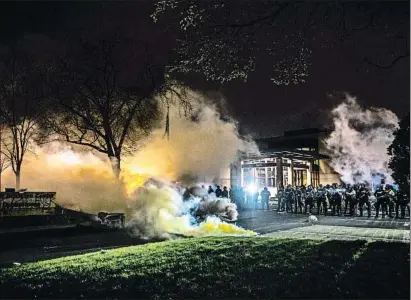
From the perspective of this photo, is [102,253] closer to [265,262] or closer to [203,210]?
[265,262]

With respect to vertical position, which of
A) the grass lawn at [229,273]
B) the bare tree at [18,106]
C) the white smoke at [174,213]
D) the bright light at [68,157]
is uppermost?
the bare tree at [18,106]

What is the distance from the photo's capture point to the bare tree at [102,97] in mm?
11641

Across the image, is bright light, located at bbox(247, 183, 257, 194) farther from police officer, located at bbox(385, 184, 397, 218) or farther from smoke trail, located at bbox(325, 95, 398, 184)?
police officer, located at bbox(385, 184, 397, 218)

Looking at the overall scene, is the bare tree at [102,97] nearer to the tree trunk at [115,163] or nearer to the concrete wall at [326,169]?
the tree trunk at [115,163]

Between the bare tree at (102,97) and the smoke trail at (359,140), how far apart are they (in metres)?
4.89

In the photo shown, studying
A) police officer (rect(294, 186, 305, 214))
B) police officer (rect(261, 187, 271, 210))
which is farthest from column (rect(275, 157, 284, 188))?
police officer (rect(261, 187, 271, 210))

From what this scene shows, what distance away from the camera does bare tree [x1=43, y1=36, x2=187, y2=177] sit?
11.6 m

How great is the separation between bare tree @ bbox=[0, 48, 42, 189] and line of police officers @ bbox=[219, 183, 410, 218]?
18.2ft

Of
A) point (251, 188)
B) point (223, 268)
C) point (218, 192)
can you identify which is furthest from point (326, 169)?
point (223, 268)

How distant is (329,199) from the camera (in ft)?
34.9

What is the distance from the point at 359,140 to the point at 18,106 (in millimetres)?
9483

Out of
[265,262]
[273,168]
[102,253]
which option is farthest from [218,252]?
[273,168]

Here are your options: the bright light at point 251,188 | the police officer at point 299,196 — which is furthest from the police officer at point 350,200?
the bright light at point 251,188

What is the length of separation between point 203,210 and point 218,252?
15.5 ft
